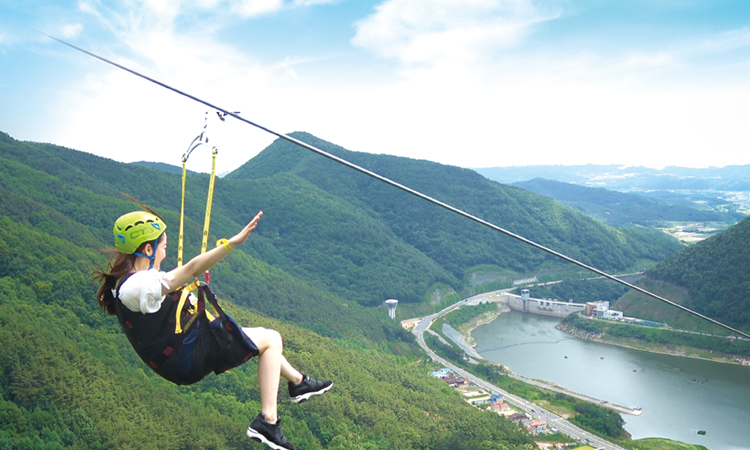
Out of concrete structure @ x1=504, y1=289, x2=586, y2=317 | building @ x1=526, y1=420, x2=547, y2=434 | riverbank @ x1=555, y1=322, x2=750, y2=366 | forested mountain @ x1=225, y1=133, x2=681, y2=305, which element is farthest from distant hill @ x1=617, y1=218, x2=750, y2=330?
building @ x1=526, y1=420, x2=547, y2=434

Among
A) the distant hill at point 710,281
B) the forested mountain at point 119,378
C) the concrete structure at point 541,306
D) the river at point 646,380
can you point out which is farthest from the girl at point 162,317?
the concrete structure at point 541,306

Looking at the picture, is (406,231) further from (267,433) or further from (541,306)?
(267,433)

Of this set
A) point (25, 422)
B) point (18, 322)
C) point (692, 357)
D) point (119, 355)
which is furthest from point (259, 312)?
point (692, 357)

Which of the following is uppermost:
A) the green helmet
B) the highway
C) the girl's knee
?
the green helmet

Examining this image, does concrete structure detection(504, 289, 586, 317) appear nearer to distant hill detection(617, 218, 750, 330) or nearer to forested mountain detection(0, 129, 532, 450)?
distant hill detection(617, 218, 750, 330)

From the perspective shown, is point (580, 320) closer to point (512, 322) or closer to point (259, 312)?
point (512, 322)
